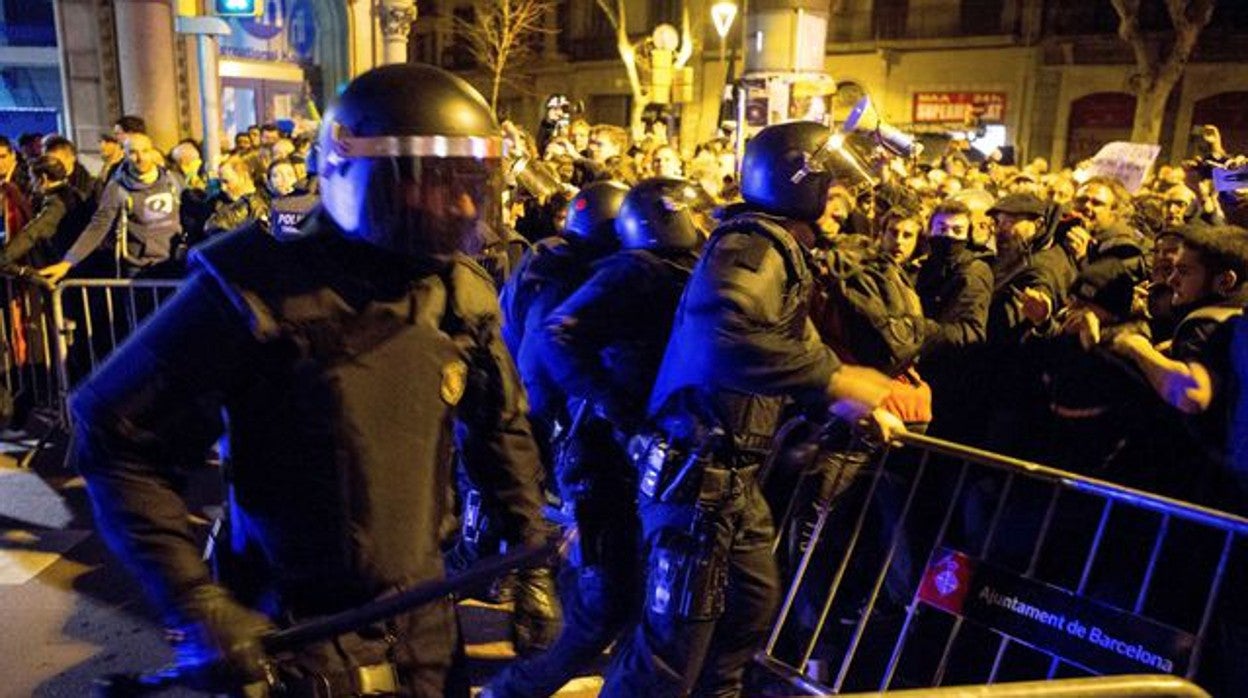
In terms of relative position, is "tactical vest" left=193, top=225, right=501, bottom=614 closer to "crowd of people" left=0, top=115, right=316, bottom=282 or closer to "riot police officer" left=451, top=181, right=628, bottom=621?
"riot police officer" left=451, top=181, right=628, bottom=621

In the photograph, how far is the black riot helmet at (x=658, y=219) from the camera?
391 cm

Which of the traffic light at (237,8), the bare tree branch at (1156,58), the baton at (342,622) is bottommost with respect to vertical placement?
the baton at (342,622)

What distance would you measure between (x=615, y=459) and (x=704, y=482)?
658mm

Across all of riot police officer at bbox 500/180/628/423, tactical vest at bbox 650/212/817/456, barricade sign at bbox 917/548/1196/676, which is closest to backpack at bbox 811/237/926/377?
tactical vest at bbox 650/212/817/456

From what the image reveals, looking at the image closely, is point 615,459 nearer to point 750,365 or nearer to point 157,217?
point 750,365

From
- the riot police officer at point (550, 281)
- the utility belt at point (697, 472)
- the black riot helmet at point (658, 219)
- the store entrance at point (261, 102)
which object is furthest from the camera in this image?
the store entrance at point (261, 102)

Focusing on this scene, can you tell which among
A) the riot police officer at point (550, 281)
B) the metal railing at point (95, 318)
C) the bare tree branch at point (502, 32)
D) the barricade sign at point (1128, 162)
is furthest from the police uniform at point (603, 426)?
the bare tree branch at point (502, 32)

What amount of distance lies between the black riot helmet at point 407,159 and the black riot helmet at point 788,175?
158cm

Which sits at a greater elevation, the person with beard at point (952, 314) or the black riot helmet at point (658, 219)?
the black riot helmet at point (658, 219)

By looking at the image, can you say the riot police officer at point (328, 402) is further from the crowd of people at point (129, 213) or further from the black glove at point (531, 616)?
the crowd of people at point (129, 213)

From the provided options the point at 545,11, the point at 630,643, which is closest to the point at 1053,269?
the point at 630,643

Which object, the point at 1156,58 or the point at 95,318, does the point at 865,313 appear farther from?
the point at 1156,58

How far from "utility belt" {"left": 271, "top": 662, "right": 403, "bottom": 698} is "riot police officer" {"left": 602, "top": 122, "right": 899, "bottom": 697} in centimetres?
125

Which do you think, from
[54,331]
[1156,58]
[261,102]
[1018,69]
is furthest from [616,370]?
[1018,69]
